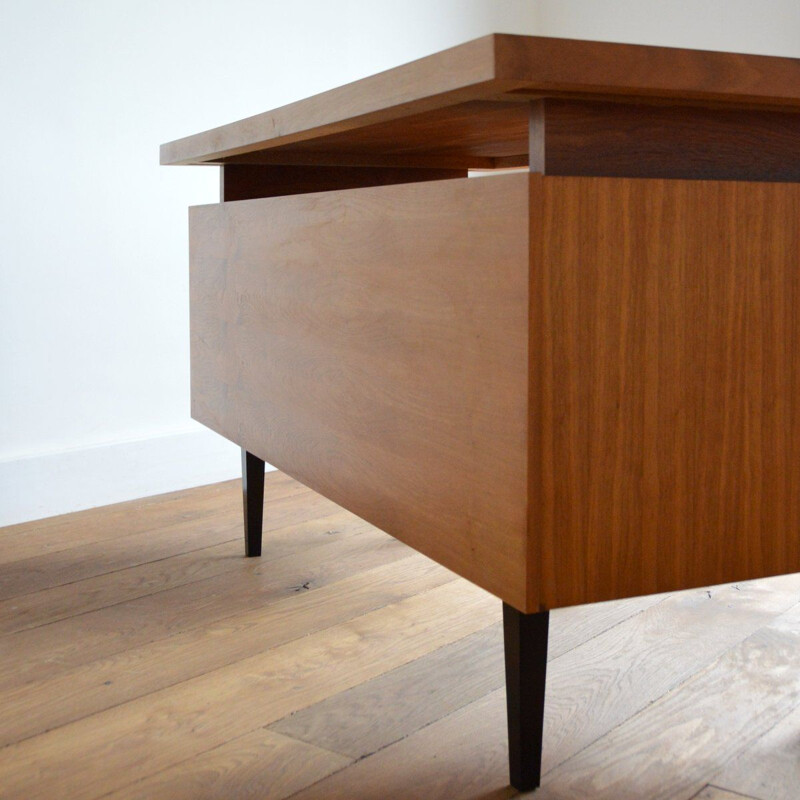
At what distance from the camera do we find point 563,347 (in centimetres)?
76

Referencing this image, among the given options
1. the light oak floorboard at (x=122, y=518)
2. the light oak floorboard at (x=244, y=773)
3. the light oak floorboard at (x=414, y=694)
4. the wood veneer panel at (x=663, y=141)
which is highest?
the wood veneer panel at (x=663, y=141)

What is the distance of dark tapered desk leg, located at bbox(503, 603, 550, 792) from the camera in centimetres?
90

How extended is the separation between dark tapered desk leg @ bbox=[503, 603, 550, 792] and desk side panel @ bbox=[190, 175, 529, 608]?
79 millimetres

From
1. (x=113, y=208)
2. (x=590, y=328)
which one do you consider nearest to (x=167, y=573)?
(x=113, y=208)

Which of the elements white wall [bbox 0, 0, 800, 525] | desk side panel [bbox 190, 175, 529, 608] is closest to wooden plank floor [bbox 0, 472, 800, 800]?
desk side panel [bbox 190, 175, 529, 608]

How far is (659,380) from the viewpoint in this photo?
0.79 m

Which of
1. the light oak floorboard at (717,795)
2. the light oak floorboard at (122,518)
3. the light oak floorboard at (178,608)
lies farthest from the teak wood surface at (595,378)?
the light oak floorboard at (122,518)


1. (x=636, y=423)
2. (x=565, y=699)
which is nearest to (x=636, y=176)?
(x=636, y=423)

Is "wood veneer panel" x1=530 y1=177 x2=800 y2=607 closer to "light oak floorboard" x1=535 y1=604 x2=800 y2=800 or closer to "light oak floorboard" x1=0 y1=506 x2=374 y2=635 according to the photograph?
"light oak floorboard" x1=535 y1=604 x2=800 y2=800

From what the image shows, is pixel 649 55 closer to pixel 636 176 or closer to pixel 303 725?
pixel 636 176

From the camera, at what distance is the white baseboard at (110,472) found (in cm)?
201

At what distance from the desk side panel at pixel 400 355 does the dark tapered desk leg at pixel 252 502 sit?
10.8 inches

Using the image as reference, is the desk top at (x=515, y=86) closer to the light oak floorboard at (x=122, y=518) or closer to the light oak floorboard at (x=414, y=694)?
the light oak floorboard at (x=414, y=694)

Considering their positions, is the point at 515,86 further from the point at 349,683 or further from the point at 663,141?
the point at 349,683
